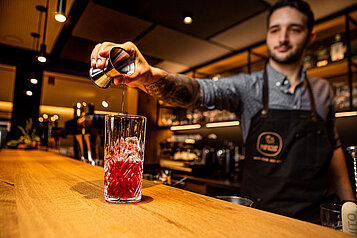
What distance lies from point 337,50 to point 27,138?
457 centimetres

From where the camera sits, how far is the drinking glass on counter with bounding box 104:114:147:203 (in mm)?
570

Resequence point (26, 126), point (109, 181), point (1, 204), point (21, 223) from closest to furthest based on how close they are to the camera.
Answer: point (21, 223) → point (1, 204) → point (109, 181) → point (26, 126)

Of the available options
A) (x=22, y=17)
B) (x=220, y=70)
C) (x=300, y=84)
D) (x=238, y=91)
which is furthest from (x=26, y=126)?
(x=300, y=84)

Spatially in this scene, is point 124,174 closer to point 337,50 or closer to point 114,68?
point 114,68

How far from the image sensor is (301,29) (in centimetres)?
165

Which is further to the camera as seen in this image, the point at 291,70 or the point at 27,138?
the point at 27,138

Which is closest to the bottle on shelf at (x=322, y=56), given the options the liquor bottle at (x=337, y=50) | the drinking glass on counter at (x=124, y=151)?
the liquor bottle at (x=337, y=50)

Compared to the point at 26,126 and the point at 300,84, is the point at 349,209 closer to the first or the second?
the point at 300,84

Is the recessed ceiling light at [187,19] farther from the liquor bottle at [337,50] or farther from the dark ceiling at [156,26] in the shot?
the liquor bottle at [337,50]

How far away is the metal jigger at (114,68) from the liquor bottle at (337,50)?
8.85 ft

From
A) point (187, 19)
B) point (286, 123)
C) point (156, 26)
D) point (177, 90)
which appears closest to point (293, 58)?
point (286, 123)

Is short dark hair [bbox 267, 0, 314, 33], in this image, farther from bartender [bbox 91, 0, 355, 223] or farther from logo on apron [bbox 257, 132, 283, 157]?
logo on apron [bbox 257, 132, 283, 157]

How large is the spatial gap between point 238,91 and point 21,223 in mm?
1568

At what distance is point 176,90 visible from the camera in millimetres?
1267
